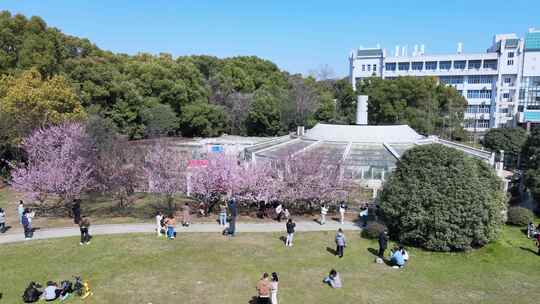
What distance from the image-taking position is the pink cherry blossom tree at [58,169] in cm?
1964

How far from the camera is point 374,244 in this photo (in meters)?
16.9

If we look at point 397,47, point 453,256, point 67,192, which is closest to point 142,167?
point 67,192

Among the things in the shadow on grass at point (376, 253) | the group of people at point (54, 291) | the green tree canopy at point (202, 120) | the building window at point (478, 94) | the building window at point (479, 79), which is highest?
the building window at point (479, 79)

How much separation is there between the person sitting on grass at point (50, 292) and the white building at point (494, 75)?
66.2 meters

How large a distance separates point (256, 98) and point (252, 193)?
108 feet

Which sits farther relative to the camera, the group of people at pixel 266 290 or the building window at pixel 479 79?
the building window at pixel 479 79

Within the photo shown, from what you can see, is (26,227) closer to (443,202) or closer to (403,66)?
(443,202)

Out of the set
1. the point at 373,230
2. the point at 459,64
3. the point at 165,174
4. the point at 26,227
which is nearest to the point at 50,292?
the point at 26,227

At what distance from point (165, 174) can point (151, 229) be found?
3607mm

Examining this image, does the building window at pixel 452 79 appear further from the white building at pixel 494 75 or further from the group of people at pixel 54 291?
the group of people at pixel 54 291

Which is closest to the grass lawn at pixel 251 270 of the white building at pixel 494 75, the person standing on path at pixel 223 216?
the person standing on path at pixel 223 216

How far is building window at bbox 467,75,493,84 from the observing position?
72.1 metres

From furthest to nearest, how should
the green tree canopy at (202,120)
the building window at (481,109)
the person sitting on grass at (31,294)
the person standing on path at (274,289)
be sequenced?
the building window at (481,109)
the green tree canopy at (202,120)
the person sitting on grass at (31,294)
the person standing on path at (274,289)

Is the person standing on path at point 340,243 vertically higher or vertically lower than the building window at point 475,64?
lower
